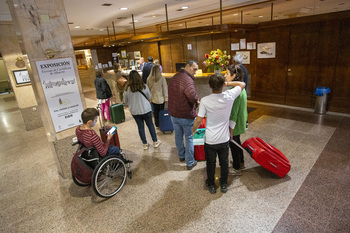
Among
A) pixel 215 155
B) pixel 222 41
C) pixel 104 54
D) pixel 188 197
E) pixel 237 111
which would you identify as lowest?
pixel 188 197

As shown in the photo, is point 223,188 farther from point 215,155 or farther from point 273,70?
point 273,70

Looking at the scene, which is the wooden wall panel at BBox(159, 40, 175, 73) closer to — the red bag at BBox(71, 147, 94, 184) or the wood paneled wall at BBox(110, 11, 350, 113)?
the wood paneled wall at BBox(110, 11, 350, 113)

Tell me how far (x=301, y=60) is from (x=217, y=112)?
4431 millimetres

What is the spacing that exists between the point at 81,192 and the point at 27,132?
390 centimetres

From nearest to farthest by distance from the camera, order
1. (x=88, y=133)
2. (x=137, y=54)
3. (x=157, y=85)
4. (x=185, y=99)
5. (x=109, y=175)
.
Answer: (x=88, y=133), (x=109, y=175), (x=185, y=99), (x=157, y=85), (x=137, y=54)

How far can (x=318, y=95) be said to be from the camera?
500 cm

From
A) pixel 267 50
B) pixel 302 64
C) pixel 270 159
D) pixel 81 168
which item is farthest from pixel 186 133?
pixel 267 50

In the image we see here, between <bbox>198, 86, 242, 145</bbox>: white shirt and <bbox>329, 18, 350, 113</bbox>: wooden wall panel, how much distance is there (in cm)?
400

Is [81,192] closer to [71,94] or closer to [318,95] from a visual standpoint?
[71,94]

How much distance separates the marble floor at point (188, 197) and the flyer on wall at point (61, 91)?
3.22ft

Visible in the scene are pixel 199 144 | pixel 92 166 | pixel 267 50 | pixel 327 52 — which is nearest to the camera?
pixel 92 166

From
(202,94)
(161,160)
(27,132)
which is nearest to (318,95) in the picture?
(202,94)

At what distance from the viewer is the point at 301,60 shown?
5336 millimetres

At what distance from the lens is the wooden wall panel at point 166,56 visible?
8.55 m
